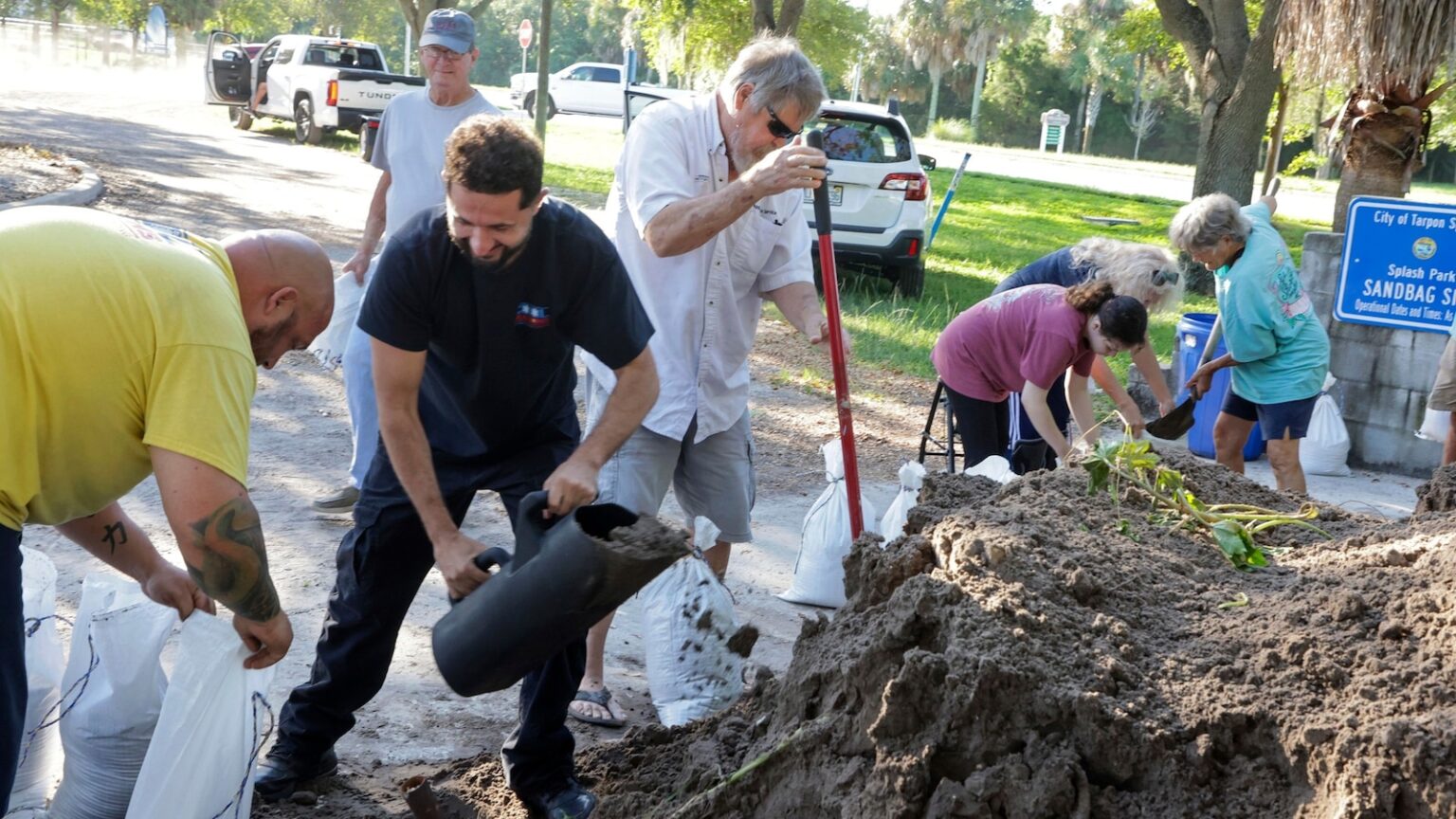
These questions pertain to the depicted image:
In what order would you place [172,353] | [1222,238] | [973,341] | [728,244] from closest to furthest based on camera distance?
[172,353] → [728,244] → [973,341] → [1222,238]

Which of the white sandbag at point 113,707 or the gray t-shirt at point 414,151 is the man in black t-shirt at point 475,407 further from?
the gray t-shirt at point 414,151

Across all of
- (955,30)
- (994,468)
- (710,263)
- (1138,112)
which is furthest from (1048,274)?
(955,30)

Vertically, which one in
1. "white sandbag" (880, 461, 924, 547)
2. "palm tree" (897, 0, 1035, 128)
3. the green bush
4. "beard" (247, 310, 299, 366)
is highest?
"palm tree" (897, 0, 1035, 128)

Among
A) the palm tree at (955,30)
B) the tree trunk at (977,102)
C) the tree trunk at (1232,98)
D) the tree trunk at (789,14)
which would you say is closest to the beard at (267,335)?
the tree trunk at (1232,98)

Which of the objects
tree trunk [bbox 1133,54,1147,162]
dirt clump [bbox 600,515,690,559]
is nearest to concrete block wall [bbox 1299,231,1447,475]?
dirt clump [bbox 600,515,690,559]

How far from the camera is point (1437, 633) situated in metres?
2.55

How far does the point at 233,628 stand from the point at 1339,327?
745 cm

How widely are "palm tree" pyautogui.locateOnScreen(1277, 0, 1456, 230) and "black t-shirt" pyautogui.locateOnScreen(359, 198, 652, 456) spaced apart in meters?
6.78

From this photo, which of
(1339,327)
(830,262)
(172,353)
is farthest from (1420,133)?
(172,353)

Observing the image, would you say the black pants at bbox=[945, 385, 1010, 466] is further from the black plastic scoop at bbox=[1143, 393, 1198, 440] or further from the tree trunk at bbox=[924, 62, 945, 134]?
the tree trunk at bbox=[924, 62, 945, 134]

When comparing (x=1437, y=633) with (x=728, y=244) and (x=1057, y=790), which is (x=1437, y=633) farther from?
(x=728, y=244)

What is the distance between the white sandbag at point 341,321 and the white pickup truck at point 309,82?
17.3 metres

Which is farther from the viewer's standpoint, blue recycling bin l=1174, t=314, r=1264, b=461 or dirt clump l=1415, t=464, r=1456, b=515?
blue recycling bin l=1174, t=314, r=1264, b=461

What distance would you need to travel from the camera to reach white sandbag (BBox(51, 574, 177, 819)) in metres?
3.16
